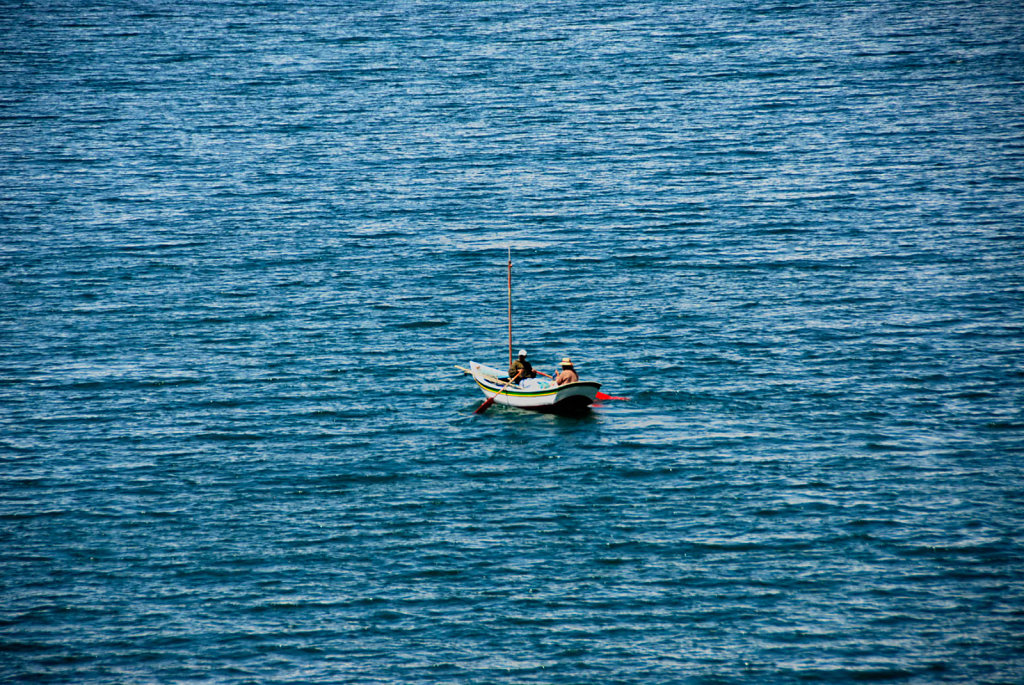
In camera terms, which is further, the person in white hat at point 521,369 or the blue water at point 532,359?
the person in white hat at point 521,369

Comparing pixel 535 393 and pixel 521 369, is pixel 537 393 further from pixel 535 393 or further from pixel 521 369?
pixel 521 369

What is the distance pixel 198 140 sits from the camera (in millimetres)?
102938

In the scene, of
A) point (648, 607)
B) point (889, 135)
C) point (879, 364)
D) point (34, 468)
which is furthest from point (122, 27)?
point (648, 607)

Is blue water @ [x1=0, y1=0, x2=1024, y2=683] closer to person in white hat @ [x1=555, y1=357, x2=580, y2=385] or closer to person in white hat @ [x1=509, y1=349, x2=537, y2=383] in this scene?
person in white hat @ [x1=509, y1=349, x2=537, y2=383]

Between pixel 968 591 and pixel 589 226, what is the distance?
46.4 metres

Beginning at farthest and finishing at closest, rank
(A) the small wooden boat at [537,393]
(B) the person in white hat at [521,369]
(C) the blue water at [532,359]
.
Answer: (B) the person in white hat at [521,369], (A) the small wooden boat at [537,393], (C) the blue water at [532,359]

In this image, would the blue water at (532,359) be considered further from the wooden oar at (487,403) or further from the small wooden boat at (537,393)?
the wooden oar at (487,403)

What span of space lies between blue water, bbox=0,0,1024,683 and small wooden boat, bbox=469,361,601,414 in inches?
32.0

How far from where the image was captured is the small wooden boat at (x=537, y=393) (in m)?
50.7

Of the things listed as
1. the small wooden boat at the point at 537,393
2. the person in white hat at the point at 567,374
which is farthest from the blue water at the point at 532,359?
the person in white hat at the point at 567,374

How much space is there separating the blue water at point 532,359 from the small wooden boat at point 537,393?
32.0 inches

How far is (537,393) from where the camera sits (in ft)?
169

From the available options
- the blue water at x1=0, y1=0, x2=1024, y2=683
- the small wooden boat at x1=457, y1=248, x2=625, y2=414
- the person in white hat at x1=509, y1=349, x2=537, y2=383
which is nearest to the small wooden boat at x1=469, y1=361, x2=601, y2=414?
the small wooden boat at x1=457, y1=248, x2=625, y2=414

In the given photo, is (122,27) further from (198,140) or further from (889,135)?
(889,135)
